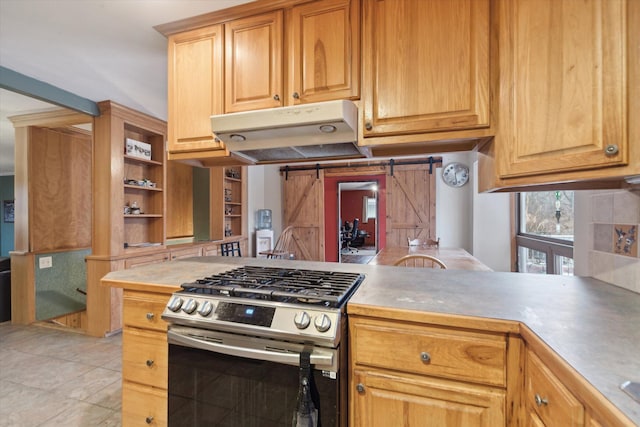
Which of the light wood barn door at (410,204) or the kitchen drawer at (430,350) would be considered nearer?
the kitchen drawer at (430,350)

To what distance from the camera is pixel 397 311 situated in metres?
0.99

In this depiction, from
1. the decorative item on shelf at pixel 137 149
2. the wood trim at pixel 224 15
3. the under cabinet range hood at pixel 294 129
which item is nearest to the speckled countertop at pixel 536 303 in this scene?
the under cabinet range hood at pixel 294 129

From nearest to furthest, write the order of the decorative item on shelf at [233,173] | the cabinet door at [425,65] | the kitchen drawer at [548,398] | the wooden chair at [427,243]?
the kitchen drawer at [548,398], the cabinet door at [425,65], the wooden chair at [427,243], the decorative item on shelf at [233,173]

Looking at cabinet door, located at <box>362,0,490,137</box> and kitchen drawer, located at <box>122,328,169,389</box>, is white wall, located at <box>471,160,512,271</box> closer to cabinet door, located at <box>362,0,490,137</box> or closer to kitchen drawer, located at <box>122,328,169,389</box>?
cabinet door, located at <box>362,0,490,137</box>

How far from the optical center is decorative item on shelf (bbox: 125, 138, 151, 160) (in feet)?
10.3

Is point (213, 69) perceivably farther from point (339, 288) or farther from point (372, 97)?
point (339, 288)

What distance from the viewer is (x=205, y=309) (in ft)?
3.71

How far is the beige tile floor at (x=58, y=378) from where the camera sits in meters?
1.79

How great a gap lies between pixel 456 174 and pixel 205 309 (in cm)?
493

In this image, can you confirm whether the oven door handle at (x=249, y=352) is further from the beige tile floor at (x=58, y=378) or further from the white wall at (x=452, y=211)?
the white wall at (x=452, y=211)

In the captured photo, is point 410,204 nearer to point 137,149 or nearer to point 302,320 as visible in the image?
point 137,149

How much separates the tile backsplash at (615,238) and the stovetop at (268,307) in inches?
43.9

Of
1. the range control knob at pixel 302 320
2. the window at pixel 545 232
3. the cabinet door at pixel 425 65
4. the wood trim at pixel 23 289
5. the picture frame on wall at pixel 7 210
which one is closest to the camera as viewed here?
the range control knob at pixel 302 320

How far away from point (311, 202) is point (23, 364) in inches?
179
